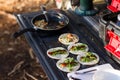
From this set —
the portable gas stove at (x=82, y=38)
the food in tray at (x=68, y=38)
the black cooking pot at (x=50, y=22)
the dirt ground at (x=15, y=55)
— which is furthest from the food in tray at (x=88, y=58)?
the dirt ground at (x=15, y=55)

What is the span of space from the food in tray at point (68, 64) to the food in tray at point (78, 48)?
0.23ft

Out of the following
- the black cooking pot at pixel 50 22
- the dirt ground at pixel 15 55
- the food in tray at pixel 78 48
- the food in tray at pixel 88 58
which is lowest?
the dirt ground at pixel 15 55

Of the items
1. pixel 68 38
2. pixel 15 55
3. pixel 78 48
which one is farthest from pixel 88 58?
pixel 15 55

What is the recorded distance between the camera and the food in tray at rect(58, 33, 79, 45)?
143 centimetres

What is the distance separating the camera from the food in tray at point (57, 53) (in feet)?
4.30

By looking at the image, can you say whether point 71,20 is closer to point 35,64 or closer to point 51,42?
point 51,42

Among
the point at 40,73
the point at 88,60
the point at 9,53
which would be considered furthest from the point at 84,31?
the point at 9,53

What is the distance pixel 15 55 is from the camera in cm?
253

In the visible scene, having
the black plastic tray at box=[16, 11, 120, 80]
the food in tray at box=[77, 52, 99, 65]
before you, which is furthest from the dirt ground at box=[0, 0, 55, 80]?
the food in tray at box=[77, 52, 99, 65]

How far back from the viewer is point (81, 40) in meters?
1.46

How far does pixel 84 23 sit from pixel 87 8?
0.14 metres

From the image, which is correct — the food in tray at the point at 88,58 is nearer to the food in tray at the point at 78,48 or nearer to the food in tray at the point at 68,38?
the food in tray at the point at 78,48

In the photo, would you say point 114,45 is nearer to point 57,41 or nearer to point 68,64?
point 68,64

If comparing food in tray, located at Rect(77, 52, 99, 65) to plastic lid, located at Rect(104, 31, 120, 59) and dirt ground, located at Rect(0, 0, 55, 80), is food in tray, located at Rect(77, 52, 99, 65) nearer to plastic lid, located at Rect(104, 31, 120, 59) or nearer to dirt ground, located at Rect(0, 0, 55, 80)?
plastic lid, located at Rect(104, 31, 120, 59)
